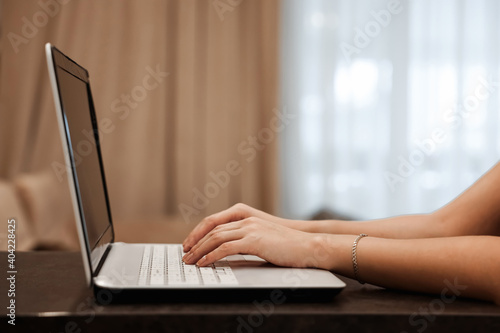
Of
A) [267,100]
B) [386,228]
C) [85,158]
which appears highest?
[267,100]

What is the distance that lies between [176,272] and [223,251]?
77 millimetres

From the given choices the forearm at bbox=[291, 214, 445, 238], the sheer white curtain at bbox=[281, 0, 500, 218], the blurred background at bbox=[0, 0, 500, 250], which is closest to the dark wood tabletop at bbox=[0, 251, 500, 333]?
the forearm at bbox=[291, 214, 445, 238]

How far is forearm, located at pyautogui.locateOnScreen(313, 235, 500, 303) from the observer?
0.63m

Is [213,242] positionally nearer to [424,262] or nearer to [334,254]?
[334,254]

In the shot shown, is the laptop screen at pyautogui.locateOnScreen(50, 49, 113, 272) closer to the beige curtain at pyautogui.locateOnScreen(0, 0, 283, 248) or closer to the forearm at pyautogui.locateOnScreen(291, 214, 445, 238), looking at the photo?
the forearm at pyautogui.locateOnScreen(291, 214, 445, 238)

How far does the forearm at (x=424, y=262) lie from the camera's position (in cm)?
63

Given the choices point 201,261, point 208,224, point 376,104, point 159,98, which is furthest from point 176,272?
point 376,104

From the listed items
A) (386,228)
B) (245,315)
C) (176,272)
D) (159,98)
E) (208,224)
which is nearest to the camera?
(245,315)

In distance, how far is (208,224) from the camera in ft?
2.75

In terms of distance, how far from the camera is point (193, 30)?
9.20 feet

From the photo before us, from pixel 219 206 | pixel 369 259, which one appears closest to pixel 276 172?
pixel 219 206

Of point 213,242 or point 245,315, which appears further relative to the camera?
point 213,242

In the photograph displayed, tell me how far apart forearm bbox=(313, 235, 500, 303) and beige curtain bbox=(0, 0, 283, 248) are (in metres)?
2.04
